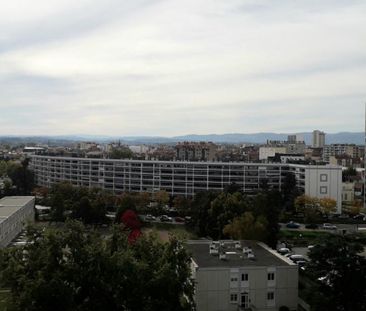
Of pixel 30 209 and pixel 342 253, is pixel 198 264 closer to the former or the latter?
pixel 342 253

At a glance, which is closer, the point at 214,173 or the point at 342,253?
the point at 342,253

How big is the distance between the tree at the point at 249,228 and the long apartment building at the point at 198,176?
50.7ft

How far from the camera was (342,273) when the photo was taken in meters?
Result: 10.9

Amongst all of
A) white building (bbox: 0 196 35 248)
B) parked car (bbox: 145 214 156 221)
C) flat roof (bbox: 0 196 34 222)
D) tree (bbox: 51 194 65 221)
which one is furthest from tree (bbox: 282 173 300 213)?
flat roof (bbox: 0 196 34 222)

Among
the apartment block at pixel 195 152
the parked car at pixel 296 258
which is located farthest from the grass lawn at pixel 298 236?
the apartment block at pixel 195 152

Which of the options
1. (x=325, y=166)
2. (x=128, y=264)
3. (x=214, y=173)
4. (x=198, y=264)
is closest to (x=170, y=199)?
(x=214, y=173)

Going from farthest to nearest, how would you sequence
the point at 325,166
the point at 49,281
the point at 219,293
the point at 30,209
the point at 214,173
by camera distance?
the point at 214,173 → the point at 325,166 → the point at 30,209 → the point at 219,293 → the point at 49,281

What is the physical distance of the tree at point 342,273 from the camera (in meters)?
10.8

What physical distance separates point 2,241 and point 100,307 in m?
11.5

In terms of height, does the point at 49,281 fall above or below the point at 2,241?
above

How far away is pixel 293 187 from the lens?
32188 mm

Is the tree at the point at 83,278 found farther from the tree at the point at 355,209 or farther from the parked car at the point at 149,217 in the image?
the tree at the point at 355,209

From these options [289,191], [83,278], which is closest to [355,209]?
[289,191]

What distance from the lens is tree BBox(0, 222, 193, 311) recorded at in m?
8.20
